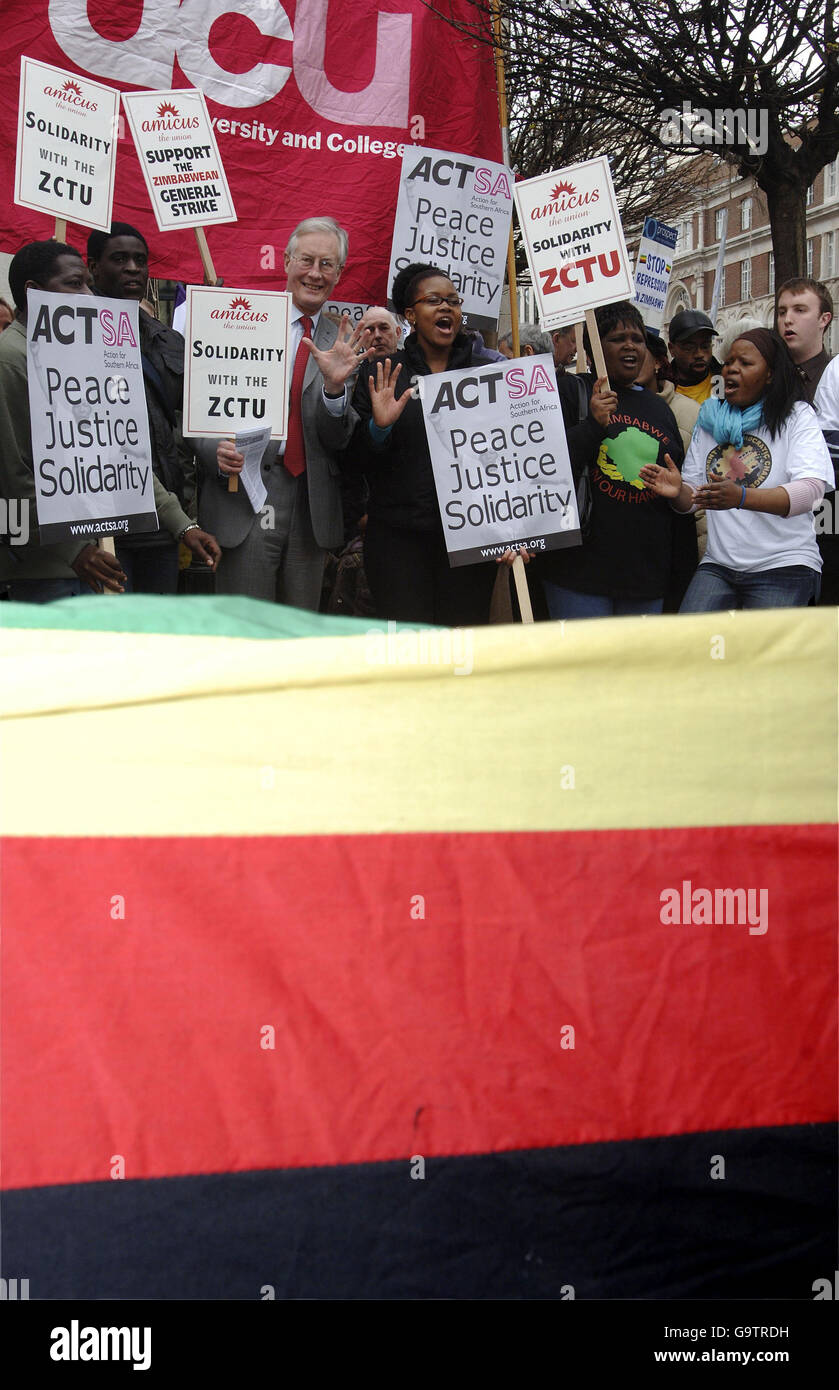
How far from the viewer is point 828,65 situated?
7500 millimetres

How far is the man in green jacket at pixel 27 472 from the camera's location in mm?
4805

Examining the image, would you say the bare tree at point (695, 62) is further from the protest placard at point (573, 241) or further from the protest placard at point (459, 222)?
the protest placard at point (573, 241)

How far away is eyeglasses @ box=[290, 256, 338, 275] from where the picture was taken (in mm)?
5355

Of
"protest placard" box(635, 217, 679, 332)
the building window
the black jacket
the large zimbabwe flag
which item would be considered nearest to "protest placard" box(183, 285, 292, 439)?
the black jacket

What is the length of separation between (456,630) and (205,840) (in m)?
0.45

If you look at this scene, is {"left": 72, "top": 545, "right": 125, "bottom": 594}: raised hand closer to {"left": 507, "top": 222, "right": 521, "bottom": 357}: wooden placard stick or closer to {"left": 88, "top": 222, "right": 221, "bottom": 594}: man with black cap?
{"left": 88, "top": 222, "right": 221, "bottom": 594}: man with black cap

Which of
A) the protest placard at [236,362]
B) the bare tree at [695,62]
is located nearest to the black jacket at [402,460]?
the protest placard at [236,362]

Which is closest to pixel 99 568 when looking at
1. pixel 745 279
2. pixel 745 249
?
pixel 745 249

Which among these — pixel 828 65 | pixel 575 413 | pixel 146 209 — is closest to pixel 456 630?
pixel 575 413

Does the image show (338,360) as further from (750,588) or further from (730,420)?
(750,588)

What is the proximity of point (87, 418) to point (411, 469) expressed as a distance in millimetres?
1232

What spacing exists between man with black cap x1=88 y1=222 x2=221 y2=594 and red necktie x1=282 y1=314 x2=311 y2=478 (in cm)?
45

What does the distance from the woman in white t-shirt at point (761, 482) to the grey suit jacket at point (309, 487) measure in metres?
1.42
